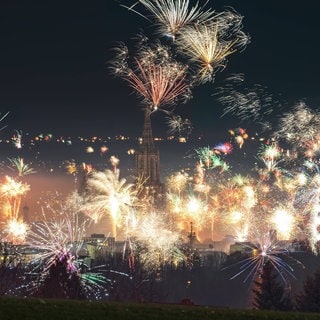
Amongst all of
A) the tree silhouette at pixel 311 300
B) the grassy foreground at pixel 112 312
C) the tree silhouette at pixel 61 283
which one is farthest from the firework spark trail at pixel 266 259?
the grassy foreground at pixel 112 312

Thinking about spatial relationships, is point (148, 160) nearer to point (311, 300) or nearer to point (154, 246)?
point (154, 246)

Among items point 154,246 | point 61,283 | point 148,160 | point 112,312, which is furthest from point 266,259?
point 112,312

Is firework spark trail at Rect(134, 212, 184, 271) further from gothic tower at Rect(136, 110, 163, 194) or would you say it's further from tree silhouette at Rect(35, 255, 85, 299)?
tree silhouette at Rect(35, 255, 85, 299)

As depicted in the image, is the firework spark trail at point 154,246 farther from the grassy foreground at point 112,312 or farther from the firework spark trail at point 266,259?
the grassy foreground at point 112,312

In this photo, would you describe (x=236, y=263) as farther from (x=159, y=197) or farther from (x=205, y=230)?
(x=205, y=230)

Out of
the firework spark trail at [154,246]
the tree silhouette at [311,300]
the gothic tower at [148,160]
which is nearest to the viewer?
the tree silhouette at [311,300]

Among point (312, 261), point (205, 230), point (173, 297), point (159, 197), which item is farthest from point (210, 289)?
point (205, 230)
